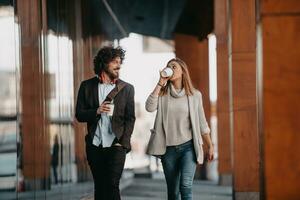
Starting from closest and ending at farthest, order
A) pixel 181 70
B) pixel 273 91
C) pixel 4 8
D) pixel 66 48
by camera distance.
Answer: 1. pixel 273 91
2. pixel 181 70
3. pixel 4 8
4. pixel 66 48

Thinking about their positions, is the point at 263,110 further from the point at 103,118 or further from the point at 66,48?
the point at 66,48

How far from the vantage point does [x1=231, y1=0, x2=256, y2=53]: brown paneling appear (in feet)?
42.3

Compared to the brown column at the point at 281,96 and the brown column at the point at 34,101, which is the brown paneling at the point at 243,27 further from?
the brown column at the point at 281,96

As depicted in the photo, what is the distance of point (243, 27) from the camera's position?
12977 millimetres

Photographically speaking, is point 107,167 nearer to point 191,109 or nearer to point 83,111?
point 83,111

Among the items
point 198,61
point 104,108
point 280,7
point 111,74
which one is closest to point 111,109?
point 104,108

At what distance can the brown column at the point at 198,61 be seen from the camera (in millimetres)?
25242

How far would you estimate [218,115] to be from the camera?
2053 centimetres

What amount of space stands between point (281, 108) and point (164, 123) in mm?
1114

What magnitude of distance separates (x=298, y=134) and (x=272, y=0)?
43.0 inches

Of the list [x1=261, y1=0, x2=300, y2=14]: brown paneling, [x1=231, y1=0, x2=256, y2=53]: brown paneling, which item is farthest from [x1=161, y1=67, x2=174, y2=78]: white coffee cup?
[x1=231, y1=0, x2=256, y2=53]: brown paneling

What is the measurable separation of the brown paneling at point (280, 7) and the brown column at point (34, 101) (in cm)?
360

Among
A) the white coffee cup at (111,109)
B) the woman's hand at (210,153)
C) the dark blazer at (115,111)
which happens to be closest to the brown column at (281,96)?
the woman's hand at (210,153)

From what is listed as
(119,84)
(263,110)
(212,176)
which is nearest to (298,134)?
(263,110)
